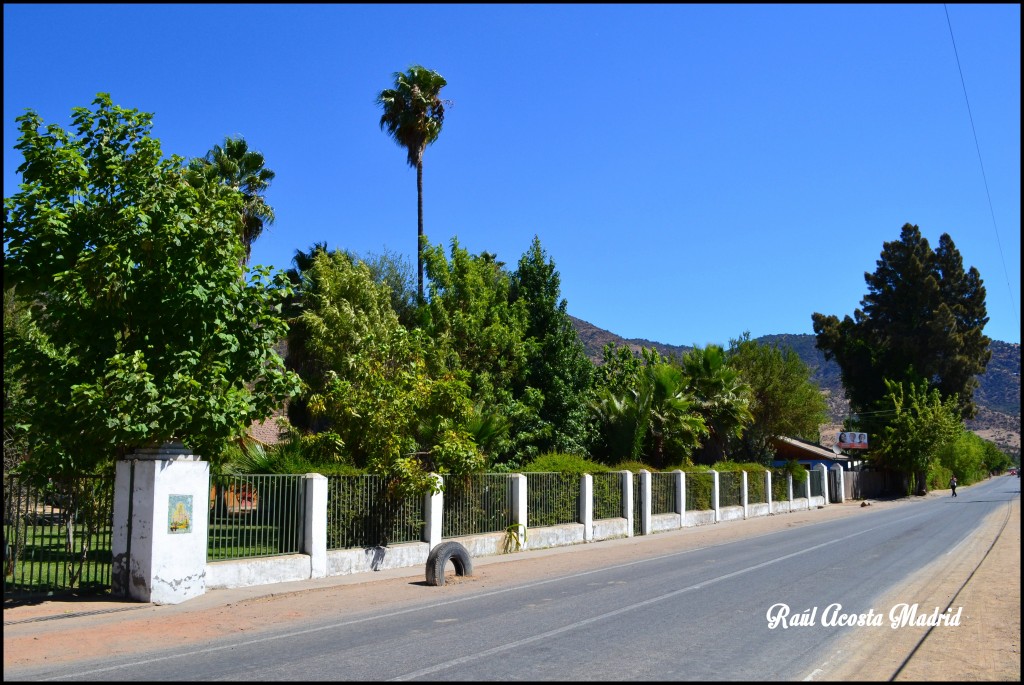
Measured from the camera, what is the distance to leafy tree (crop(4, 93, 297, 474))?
41.8ft

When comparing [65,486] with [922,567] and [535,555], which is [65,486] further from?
[922,567]

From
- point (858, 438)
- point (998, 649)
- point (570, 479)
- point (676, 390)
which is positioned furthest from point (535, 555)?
point (858, 438)

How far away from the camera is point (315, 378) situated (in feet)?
103

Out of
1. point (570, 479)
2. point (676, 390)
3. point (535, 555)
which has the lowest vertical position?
point (535, 555)

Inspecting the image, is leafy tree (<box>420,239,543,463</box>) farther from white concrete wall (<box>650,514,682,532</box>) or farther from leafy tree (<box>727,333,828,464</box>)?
leafy tree (<box>727,333,828,464</box>)

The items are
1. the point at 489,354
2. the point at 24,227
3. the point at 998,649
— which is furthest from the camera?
the point at 489,354

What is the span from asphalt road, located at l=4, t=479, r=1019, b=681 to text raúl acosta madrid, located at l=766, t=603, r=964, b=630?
50 mm

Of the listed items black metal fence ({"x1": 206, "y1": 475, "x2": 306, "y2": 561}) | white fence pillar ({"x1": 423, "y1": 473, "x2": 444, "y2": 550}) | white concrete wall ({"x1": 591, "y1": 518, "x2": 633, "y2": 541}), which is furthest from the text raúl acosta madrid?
white concrete wall ({"x1": 591, "y1": 518, "x2": 633, "y2": 541})

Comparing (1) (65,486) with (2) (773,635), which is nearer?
(2) (773,635)

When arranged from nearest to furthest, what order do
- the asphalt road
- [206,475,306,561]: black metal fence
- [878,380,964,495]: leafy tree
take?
the asphalt road → [206,475,306,561]: black metal fence → [878,380,964,495]: leafy tree

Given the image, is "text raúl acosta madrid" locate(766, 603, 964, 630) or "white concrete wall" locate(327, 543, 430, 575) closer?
"text raúl acosta madrid" locate(766, 603, 964, 630)

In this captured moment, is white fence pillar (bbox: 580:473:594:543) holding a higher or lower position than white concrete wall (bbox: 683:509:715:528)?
higher

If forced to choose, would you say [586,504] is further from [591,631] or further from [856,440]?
[856,440]

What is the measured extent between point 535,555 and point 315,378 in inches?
519
